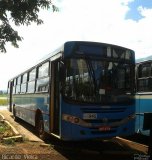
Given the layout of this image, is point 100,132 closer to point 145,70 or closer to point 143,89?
point 143,89

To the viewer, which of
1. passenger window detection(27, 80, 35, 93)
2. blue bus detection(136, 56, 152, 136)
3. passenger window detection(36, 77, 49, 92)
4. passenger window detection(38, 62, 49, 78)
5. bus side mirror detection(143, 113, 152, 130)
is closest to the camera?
bus side mirror detection(143, 113, 152, 130)

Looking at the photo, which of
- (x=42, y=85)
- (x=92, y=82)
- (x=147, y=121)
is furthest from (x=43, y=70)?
(x=147, y=121)

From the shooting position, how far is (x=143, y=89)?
535 inches

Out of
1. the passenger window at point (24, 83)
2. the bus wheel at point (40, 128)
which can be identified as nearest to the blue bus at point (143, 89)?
the bus wheel at point (40, 128)

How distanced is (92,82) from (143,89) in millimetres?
2905

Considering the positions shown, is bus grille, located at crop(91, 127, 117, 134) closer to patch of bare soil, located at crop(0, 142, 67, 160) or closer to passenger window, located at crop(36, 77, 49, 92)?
patch of bare soil, located at crop(0, 142, 67, 160)

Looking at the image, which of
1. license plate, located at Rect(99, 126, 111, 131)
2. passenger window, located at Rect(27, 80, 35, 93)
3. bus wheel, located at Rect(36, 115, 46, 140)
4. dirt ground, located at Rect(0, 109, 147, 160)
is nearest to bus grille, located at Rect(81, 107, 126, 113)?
license plate, located at Rect(99, 126, 111, 131)

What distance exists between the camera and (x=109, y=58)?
468 inches

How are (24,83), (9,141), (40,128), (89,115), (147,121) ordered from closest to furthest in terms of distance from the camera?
(147,121) < (89,115) < (9,141) < (40,128) < (24,83)

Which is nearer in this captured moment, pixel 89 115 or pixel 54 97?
pixel 89 115

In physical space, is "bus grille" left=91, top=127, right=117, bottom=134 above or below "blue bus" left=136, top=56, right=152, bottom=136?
below

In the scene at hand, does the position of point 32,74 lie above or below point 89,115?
above

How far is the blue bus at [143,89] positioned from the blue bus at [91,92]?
43.4 inches

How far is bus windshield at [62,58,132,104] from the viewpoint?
11.2m
